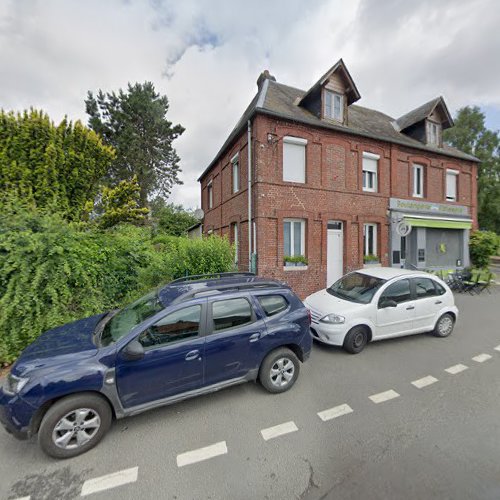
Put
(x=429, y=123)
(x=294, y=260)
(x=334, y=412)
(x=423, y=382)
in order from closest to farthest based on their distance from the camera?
(x=334, y=412) < (x=423, y=382) < (x=294, y=260) < (x=429, y=123)

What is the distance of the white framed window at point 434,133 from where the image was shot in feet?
39.6

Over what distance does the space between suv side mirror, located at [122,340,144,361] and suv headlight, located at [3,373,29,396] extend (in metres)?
0.89

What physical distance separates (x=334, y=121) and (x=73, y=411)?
36.6 ft

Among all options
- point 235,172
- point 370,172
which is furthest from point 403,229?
point 235,172

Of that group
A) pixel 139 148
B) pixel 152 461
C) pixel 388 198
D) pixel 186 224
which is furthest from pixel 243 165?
pixel 186 224

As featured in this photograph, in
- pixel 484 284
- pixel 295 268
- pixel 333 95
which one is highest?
pixel 333 95

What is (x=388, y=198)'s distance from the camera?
34.7 feet

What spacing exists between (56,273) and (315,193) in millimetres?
8048

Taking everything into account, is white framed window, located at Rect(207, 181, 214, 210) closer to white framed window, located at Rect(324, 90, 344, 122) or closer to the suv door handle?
white framed window, located at Rect(324, 90, 344, 122)

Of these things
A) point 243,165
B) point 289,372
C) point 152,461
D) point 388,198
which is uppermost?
point 243,165

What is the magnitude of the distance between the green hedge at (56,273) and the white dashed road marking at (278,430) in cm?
404

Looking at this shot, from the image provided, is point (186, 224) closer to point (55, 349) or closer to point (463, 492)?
point (55, 349)

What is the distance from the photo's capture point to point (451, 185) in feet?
41.4

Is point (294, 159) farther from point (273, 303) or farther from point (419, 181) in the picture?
point (419, 181)
